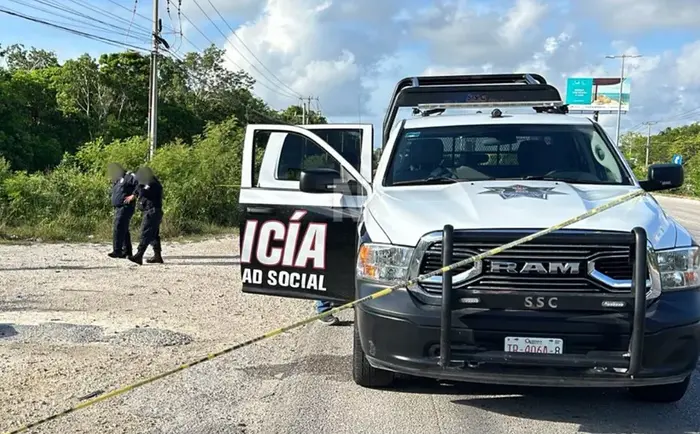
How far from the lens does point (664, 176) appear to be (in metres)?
5.59

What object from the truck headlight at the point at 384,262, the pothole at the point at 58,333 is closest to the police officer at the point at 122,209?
the pothole at the point at 58,333

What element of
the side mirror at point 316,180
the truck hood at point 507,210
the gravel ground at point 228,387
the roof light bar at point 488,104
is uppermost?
the roof light bar at point 488,104

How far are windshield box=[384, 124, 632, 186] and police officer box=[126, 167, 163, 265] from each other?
668 cm

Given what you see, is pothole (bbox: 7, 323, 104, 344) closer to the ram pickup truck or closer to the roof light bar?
the ram pickup truck

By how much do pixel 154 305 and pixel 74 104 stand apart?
4279cm

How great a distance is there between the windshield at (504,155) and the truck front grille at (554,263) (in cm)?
132

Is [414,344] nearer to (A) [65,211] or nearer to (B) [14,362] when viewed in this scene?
(B) [14,362]

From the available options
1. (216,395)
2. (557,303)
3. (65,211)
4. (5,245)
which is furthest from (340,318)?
(65,211)

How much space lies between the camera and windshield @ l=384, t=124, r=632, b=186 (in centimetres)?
539

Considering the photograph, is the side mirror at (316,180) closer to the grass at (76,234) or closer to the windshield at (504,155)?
the windshield at (504,155)

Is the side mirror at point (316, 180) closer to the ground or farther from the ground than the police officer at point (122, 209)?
farther from the ground

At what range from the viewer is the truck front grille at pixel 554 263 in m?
4.00

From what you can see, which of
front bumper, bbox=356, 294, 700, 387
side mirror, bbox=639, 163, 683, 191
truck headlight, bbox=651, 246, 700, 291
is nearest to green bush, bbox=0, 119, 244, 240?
side mirror, bbox=639, 163, 683, 191

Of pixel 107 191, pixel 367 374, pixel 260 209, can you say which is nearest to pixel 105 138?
pixel 107 191
